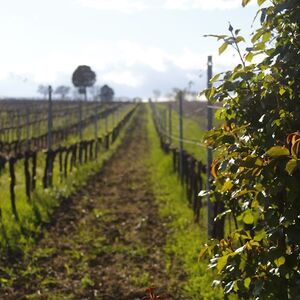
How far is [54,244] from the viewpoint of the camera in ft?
24.5

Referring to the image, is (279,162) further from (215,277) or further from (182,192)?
(182,192)

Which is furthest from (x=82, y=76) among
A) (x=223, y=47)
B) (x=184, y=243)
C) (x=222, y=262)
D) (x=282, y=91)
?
(x=222, y=262)

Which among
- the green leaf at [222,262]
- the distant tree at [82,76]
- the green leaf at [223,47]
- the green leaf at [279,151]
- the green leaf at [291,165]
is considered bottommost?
the green leaf at [222,262]

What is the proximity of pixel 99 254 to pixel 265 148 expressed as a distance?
502cm

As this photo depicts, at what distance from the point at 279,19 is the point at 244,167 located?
831 mm

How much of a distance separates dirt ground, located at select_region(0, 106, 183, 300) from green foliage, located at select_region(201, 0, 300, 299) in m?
2.14


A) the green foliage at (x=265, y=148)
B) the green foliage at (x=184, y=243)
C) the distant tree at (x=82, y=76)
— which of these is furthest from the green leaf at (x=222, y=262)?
the distant tree at (x=82, y=76)

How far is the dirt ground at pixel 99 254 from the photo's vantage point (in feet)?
19.0

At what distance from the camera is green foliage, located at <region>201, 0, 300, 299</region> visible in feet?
7.68

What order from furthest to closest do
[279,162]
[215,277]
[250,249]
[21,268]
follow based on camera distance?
[21,268] < [215,277] < [250,249] < [279,162]

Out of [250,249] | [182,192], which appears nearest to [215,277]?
[250,249]

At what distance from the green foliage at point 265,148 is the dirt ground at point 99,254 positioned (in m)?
2.14

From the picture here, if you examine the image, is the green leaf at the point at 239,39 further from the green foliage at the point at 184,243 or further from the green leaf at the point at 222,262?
the green foliage at the point at 184,243

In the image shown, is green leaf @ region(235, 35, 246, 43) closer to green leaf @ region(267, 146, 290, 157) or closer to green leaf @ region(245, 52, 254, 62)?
green leaf @ region(245, 52, 254, 62)
